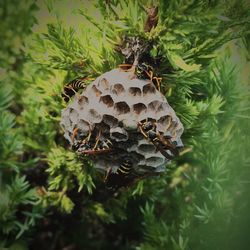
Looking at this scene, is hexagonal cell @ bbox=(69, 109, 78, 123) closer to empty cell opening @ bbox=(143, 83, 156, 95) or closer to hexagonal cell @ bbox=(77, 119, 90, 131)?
hexagonal cell @ bbox=(77, 119, 90, 131)

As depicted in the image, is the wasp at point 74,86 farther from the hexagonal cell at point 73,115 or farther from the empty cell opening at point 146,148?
the empty cell opening at point 146,148

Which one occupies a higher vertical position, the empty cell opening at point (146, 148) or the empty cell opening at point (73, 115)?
the empty cell opening at point (73, 115)

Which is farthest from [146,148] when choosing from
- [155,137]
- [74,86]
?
[74,86]

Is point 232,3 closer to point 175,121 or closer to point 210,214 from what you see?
point 175,121

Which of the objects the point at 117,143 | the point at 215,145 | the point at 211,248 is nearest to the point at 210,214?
the point at 215,145

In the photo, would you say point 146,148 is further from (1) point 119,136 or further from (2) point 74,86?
(2) point 74,86

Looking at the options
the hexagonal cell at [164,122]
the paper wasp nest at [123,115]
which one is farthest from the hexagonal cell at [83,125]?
the hexagonal cell at [164,122]

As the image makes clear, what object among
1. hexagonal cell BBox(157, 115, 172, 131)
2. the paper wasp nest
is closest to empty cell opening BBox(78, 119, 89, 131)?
the paper wasp nest
